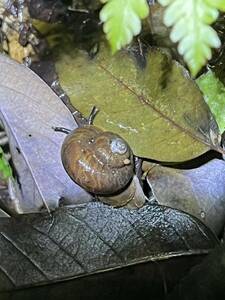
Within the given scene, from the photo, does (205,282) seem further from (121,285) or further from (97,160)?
(97,160)

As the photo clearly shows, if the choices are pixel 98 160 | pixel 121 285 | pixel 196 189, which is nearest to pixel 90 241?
pixel 121 285

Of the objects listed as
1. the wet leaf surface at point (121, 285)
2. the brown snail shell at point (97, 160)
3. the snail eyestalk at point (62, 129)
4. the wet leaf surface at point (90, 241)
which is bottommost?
the wet leaf surface at point (121, 285)

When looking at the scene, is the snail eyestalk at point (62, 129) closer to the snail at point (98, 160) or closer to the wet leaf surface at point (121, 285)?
the snail at point (98, 160)

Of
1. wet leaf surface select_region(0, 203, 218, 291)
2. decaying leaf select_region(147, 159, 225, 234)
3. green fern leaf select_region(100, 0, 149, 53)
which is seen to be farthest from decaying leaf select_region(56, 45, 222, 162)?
green fern leaf select_region(100, 0, 149, 53)

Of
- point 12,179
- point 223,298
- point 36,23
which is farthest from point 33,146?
point 223,298

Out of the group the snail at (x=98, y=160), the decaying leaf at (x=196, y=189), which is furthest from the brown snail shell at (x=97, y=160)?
the decaying leaf at (x=196, y=189)

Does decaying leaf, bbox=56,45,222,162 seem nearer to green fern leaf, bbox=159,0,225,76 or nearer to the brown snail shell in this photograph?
the brown snail shell
